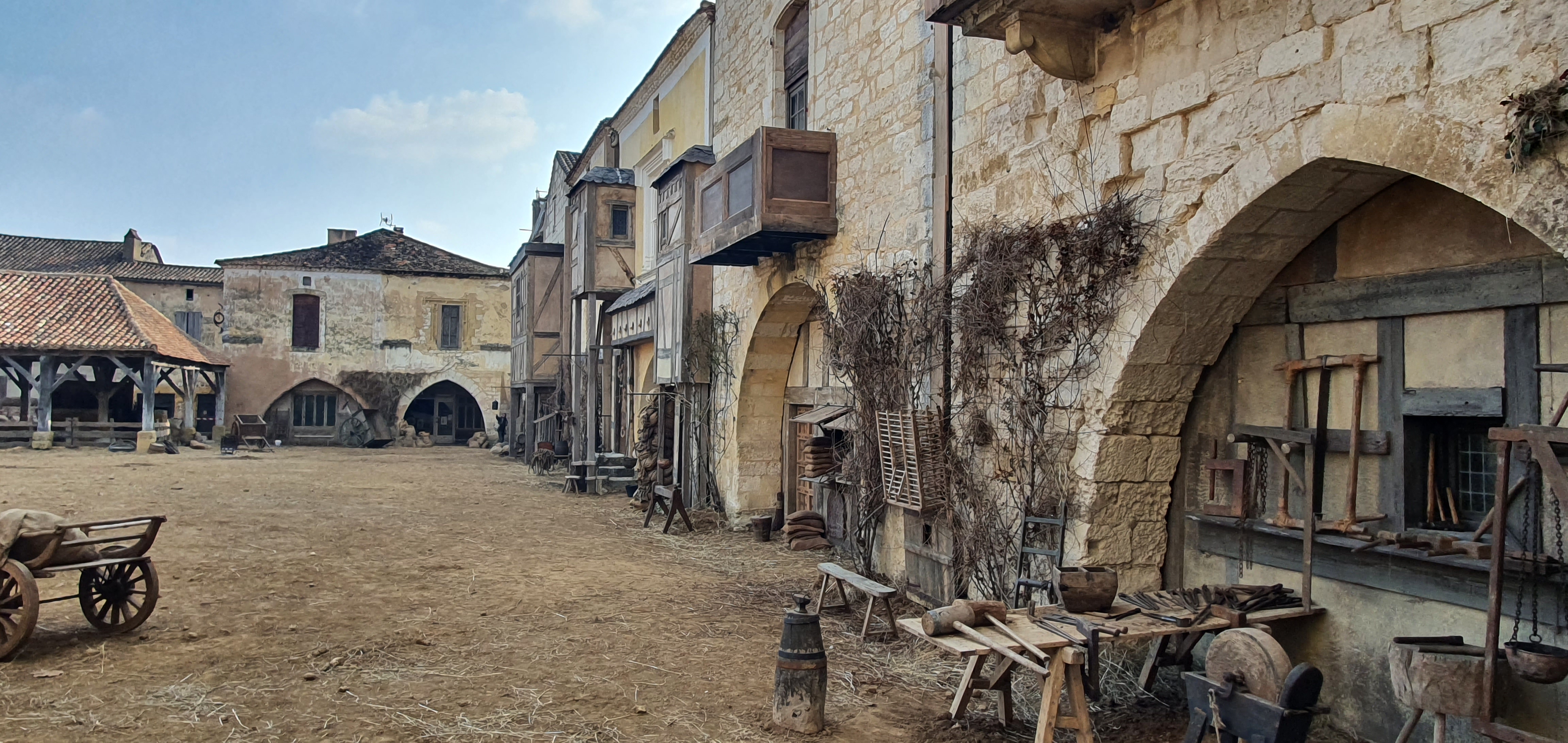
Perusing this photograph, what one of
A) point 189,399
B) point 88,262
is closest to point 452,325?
point 189,399

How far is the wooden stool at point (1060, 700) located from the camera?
407cm

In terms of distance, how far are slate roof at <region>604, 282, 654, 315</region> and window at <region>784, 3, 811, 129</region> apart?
4871 mm

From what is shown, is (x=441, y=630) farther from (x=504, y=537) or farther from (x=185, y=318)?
(x=185, y=318)

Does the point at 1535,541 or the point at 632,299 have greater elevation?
the point at 632,299

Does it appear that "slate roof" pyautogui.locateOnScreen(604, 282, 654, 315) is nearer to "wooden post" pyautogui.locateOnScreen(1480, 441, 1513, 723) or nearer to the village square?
the village square

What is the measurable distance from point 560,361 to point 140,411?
14206 millimetres

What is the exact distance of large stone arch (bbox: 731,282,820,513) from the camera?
36.2 feet

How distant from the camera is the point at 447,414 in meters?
31.9

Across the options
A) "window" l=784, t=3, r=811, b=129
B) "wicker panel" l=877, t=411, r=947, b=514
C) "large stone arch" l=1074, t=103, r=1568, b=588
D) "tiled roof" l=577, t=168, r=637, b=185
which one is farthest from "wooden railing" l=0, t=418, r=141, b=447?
"large stone arch" l=1074, t=103, r=1568, b=588

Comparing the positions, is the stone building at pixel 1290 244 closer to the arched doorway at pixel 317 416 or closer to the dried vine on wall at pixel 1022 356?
the dried vine on wall at pixel 1022 356

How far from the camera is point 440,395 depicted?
3162 centimetres

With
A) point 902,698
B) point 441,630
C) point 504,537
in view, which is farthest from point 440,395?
point 902,698

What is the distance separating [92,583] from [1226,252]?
7076mm

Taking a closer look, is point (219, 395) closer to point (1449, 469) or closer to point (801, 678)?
point (801, 678)
